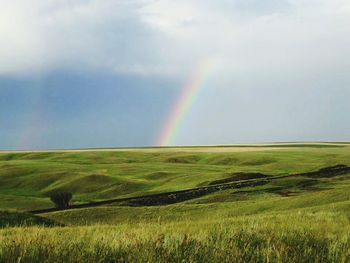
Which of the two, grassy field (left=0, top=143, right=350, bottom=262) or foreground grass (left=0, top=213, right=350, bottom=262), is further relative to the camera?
grassy field (left=0, top=143, right=350, bottom=262)

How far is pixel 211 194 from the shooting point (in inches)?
2763

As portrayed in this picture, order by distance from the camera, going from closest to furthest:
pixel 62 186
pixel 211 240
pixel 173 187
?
pixel 211 240 → pixel 173 187 → pixel 62 186

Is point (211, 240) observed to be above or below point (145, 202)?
above

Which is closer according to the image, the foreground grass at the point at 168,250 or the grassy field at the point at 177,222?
the foreground grass at the point at 168,250

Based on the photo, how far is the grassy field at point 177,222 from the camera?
29.3 ft

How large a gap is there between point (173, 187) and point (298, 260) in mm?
82354

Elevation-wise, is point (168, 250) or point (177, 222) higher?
point (168, 250)

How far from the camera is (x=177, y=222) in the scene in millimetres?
18469

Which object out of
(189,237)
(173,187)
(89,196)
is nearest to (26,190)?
(89,196)

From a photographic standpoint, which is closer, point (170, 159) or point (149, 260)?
point (149, 260)

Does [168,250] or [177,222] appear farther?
[177,222]

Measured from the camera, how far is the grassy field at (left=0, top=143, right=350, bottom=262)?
8.93m

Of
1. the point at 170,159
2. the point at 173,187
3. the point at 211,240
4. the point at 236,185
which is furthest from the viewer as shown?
the point at 170,159

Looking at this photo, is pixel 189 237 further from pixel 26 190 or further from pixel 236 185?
pixel 26 190
